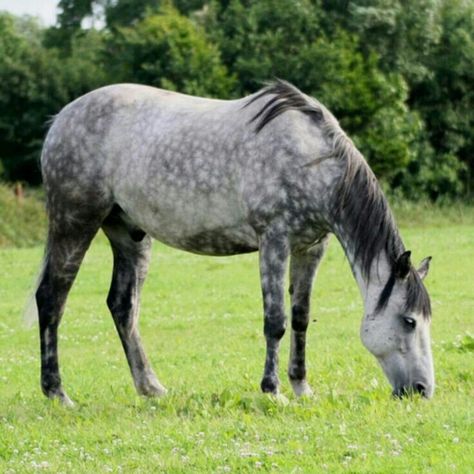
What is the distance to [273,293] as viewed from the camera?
30.4 feet

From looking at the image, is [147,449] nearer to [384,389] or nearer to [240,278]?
[384,389]

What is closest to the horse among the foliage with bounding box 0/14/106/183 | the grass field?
the grass field

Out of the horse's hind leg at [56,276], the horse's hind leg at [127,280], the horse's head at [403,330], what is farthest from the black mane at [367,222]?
the horse's hind leg at [56,276]

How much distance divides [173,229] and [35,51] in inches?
1566

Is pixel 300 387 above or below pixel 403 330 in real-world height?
below

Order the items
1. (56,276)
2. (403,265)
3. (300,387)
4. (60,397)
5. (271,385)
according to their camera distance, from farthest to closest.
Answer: (56,276)
(60,397)
(300,387)
(271,385)
(403,265)

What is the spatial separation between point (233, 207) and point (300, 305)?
3.40ft

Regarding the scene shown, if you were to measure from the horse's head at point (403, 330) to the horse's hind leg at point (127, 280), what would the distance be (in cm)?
252

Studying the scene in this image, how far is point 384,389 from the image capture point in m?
9.37

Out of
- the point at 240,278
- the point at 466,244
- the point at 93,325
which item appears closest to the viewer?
the point at 93,325

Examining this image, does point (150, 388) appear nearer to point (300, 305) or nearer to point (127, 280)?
point (127, 280)

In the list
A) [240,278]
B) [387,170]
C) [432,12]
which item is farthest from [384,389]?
[432,12]

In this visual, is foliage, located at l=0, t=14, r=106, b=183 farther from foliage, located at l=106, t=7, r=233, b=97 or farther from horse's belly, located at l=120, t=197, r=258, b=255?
horse's belly, located at l=120, t=197, r=258, b=255

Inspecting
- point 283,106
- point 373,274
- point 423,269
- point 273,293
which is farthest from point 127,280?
point 423,269
